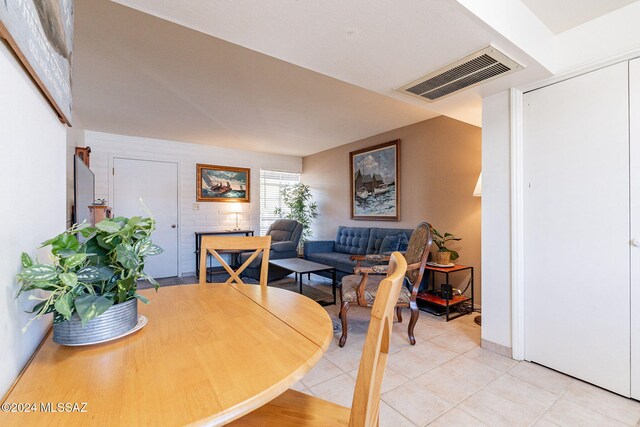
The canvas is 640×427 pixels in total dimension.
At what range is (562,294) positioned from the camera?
6.52 ft

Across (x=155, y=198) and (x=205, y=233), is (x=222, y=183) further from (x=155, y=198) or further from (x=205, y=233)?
(x=155, y=198)

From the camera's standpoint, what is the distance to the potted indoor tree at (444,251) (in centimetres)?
317

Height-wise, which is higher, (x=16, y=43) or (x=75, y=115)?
(x=75, y=115)

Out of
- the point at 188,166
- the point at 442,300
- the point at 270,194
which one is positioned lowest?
the point at 442,300

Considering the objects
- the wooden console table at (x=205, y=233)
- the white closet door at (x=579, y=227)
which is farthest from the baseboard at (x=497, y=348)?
the wooden console table at (x=205, y=233)

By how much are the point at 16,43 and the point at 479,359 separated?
283 centimetres

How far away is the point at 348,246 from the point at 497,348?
2691 millimetres

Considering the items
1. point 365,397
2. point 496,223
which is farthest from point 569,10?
point 365,397

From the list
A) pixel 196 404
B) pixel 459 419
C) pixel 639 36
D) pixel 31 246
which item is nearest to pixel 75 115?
pixel 31 246

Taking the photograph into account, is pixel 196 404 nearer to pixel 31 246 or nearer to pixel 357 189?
pixel 31 246

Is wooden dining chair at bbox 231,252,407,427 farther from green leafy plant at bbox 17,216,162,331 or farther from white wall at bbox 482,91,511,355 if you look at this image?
white wall at bbox 482,91,511,355

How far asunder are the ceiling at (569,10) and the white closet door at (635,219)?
0.38 m

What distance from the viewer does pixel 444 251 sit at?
3.20 meters

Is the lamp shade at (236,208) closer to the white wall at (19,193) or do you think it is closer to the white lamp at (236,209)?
the white lamp at (236,209)
